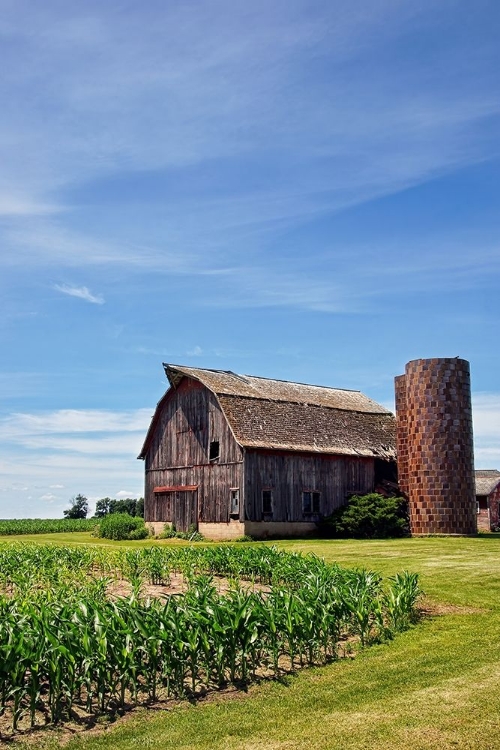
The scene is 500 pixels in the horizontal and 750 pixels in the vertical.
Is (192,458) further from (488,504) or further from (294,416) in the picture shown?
(488,504)

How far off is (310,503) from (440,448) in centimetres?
734

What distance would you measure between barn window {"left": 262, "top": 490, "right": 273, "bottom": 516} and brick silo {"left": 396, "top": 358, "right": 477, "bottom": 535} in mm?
7275

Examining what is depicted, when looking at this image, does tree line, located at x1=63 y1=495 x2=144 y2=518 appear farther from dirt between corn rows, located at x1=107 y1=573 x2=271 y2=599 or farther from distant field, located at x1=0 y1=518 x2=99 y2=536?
dirt between corn rows, located at x1=107 y1=573 x2=271 y2=599

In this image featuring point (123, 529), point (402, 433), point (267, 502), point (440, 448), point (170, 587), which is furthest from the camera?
point (123, 529)

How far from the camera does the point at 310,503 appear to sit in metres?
40.4

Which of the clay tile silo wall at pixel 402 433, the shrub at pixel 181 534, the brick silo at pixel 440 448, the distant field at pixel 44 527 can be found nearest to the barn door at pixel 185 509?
the shrub at pixel 181 534

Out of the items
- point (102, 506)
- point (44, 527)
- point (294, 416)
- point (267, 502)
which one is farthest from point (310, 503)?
point (102, 506)

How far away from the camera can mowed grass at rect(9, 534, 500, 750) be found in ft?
28.4

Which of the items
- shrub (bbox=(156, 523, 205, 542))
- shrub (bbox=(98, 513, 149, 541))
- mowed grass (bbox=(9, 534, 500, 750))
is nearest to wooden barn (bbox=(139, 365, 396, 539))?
shrub (bbox=(156, 523, 205, 542))

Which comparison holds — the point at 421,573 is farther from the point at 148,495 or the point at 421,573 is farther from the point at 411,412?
the point at 148,495

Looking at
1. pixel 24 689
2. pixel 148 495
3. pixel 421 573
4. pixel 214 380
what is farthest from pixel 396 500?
pixel 24 689

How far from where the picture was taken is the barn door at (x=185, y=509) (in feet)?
135

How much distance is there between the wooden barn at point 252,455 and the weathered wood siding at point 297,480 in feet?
0.17

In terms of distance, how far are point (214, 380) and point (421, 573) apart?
23.4 metres
